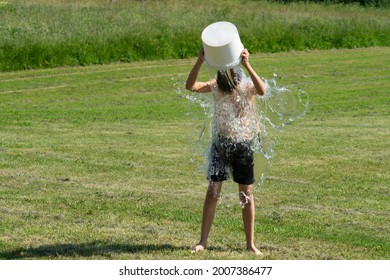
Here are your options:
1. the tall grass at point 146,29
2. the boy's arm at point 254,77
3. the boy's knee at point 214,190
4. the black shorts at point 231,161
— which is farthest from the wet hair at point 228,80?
the tall grass at point 146,29

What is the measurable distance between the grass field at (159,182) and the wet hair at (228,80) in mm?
1237

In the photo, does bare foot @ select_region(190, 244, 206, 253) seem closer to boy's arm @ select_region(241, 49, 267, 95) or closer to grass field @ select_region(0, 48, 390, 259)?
grass field @ select_region(0, 48, 390, 259)

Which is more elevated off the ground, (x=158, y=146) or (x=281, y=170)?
(x=281, y=170)

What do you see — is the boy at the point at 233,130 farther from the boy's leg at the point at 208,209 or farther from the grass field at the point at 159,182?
the grass field at the point at 159,182

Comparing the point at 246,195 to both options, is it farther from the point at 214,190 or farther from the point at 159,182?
the point at 159,182

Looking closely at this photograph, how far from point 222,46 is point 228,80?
38 centimetres

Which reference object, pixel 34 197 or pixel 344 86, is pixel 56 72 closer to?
pixel 344 86

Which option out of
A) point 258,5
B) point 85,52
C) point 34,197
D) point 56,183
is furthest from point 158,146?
point 258,5

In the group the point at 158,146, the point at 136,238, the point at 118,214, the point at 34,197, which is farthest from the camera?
the point at 158,146

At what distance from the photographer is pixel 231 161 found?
671 cm

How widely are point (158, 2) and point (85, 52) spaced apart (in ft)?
36.5

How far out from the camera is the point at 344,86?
74.7 ft

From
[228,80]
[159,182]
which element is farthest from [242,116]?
[159,182]

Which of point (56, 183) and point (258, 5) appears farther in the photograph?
point (258, 5)
